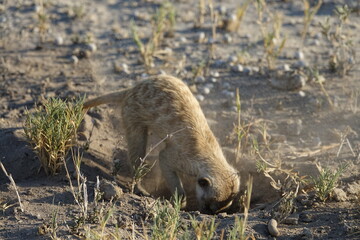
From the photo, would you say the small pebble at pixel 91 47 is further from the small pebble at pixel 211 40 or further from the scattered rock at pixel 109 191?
the scattered rock at pixel 109 191

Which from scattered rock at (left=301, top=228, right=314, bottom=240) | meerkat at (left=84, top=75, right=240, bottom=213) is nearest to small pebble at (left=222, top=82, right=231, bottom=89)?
meerkat at (left=84, top=75, right=240, bottom=213)

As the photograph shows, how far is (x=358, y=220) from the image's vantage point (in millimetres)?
5383

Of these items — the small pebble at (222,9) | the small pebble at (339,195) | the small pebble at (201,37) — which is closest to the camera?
the small pebble at (339,195)

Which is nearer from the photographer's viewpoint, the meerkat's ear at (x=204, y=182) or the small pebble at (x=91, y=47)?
the meerkat's ear at (x=204, y=182)

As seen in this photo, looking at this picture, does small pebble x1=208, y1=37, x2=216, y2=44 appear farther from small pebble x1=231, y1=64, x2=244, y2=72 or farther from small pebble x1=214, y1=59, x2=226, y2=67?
small pebble x1=231, y1=64, x2=244, y2=72

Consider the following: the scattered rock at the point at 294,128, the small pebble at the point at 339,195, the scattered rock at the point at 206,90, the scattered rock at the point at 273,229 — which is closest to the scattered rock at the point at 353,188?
the small pebble at the point at 339,195

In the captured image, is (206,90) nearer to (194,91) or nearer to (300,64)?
(194,91)

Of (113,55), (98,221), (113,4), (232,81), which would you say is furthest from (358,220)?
(113,4)

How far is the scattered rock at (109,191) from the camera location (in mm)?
5637

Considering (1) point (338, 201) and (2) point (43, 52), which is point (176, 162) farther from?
(2) point (43, 52)

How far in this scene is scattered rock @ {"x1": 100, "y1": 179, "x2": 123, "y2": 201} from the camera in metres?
5.64

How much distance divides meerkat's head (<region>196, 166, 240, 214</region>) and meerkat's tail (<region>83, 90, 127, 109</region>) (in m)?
1.50

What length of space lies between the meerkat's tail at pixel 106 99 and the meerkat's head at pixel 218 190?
150 centimetres

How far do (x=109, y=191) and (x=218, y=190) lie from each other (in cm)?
133
